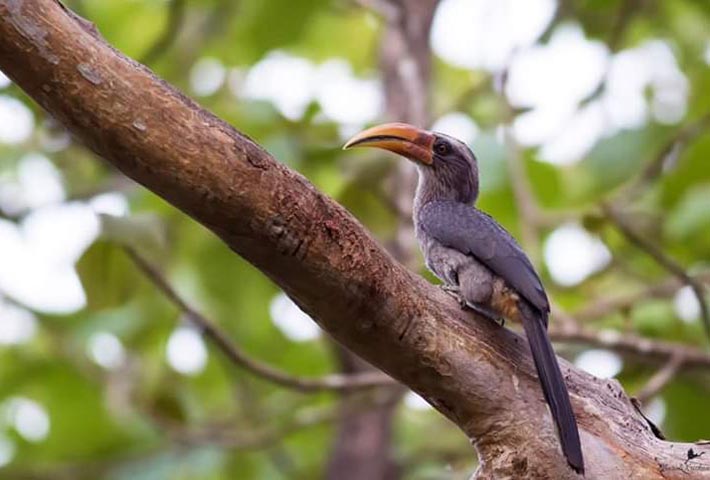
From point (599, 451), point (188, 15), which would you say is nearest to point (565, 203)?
point (188, 15)

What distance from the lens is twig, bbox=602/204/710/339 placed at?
14.5ft

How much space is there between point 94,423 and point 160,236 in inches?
76.5

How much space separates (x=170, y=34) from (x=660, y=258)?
202cm

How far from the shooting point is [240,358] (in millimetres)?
4520

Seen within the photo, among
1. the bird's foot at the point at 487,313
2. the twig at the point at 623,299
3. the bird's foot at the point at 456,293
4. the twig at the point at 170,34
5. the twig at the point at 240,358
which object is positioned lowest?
the bird's foot at the point at 487,313

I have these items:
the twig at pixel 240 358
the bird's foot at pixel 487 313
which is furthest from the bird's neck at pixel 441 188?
the bird's foot at pixel 487 313

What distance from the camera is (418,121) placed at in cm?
532

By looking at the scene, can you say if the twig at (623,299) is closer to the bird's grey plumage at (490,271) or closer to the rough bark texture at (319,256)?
the bird's grey plumage at (490,271)

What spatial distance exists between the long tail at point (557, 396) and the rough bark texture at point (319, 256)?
0.20ft

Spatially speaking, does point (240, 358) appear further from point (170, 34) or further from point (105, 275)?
point (170, 34)

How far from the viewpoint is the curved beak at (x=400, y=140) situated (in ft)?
12.4

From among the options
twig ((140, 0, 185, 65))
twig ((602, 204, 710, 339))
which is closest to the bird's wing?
twig ((602, 204, 710, 339))

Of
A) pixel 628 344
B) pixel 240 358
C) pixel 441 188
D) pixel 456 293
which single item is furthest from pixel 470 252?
pixel 628 344

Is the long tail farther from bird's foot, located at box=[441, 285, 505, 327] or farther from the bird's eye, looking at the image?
the bird's eye
